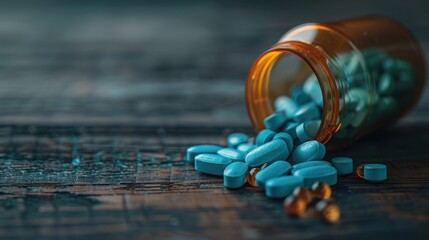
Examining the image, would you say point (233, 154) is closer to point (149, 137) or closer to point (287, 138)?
point (287, 138)

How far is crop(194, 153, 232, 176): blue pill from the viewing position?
1.29 metres

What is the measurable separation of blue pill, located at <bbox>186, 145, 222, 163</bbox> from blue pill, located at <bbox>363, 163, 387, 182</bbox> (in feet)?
Result: 1.10

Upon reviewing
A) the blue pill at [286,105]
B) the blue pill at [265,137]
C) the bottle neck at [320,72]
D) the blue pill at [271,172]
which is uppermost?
the bottle neck at [320,72]

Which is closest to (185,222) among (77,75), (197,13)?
(77,75)

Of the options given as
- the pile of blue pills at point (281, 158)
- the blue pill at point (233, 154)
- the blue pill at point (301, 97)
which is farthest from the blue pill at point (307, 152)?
the blue pill at point (301, 97)

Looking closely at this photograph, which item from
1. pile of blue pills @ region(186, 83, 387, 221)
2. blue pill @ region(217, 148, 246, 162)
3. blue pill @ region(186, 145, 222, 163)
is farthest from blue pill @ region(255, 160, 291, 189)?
blue pill @ region(186, 145, 222, 163)

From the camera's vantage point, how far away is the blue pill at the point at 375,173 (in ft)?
4.09

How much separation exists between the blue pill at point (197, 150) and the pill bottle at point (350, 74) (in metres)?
0.13

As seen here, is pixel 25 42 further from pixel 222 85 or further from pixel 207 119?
pixel 207 119

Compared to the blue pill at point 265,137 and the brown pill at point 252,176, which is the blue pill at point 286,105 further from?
the brown pill at point 252,176

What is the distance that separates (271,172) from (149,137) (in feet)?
1.51

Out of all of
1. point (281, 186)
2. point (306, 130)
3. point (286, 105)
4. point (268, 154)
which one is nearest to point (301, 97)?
point (286, 105)

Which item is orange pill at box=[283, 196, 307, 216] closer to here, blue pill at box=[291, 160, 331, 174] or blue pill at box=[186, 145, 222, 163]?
blue pill at box=[291, 160, 331, 174]

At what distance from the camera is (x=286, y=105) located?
4.97 feet
